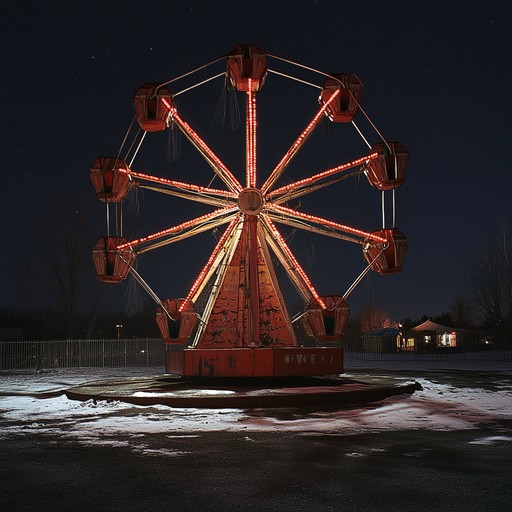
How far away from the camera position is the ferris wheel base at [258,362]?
18375mm

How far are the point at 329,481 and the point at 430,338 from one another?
53.4 meters

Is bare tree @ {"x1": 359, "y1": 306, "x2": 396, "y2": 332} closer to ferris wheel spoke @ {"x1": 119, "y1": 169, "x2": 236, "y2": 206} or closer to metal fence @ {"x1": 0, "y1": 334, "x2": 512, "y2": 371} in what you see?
metal fence @ {"x1": 0, "y1": 334, "x2": 512, "y2": 371}

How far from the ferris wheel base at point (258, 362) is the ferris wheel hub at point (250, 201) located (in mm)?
4741

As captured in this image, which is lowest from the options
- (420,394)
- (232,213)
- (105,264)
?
(420,394)

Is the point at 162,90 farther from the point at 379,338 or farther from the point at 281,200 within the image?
the point at 379,338

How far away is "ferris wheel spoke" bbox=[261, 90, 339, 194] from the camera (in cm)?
2183

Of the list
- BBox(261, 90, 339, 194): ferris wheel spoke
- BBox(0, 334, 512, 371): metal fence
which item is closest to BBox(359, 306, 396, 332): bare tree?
BBox(0, 334, 512, 371): metal fence

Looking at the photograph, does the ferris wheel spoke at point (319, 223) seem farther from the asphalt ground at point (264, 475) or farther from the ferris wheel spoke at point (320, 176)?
the asphalt ground at point (264, 475)

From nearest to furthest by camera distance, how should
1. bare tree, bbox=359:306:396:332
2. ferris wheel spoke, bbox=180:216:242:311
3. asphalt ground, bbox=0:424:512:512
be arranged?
1. asphalt ground, bbox=0:424:512:512
2. ferris wheel spoke, bbox=180:216:242:311
3. bare tree, bbox=359:306:396:332

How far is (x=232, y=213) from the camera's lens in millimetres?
22047

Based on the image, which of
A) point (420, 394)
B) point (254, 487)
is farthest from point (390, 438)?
point (420, 394)

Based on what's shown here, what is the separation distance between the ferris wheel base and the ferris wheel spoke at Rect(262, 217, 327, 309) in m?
2.28

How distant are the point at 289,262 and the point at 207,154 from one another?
15.3 feet

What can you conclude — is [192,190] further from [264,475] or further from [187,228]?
[264,475]
